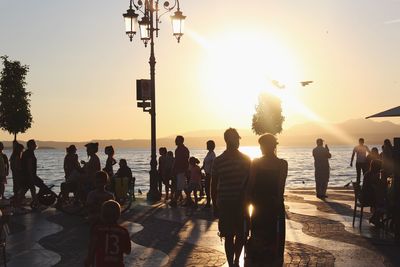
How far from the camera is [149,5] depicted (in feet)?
66.6

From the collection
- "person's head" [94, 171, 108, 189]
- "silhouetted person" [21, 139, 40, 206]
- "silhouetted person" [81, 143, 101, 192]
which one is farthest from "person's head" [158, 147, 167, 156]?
"person's head" [94, 171, 108, 189]

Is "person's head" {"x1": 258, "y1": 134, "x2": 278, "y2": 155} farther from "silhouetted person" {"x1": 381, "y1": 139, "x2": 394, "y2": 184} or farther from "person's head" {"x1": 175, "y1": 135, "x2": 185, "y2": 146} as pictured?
"person's head" {"x1": 175, "y1": 135, "x2": 185, "y2": 146}

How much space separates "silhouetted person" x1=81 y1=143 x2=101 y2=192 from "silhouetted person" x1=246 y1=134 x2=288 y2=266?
28.5 ft

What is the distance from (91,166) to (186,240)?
16.6 feet

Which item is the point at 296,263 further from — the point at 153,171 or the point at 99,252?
the point at 153,171

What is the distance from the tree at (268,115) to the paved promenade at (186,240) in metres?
92.7

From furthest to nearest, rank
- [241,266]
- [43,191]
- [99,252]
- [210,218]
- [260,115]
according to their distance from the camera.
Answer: [260,115] < [43,191] < [210,218] < [241,266] < [99,252]

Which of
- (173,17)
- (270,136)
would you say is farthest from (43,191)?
(270,136)

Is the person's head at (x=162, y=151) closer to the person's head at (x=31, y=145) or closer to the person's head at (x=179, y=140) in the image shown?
the person's head at (x=179, y=140)

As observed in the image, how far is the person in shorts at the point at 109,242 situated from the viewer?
21.1ft

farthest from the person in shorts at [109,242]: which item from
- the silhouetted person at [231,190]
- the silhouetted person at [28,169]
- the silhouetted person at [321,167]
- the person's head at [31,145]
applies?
the silhouetted person at [321,167]

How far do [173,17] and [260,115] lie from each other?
9138 cm

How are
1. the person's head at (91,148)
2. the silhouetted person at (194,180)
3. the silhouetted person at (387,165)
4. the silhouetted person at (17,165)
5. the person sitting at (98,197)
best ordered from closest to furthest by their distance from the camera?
1. the person sitting at (98,197)
2. the silhouetted person at (387,165)
3. the person's head at (91,148)
4. the silhouetted person at (17,165)
5. the silhouetted person at (194,180)

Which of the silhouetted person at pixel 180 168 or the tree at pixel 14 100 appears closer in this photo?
the silhouetted person at pixel 180 168
